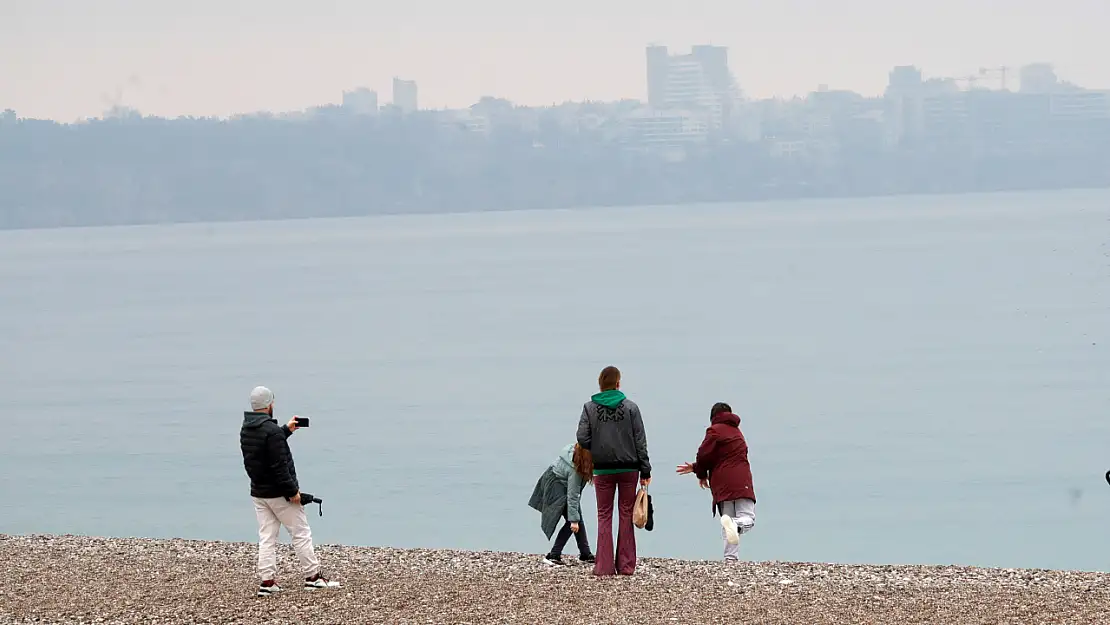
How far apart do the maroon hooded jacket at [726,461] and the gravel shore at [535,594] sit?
0.62 m

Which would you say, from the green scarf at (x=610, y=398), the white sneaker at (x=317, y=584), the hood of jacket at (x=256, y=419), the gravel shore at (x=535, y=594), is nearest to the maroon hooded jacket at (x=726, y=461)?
the gravel shore at (x=535, y=594)

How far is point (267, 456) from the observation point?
33.7 ft

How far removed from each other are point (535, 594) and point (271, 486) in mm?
1914

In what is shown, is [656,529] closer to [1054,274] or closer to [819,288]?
[819,288]

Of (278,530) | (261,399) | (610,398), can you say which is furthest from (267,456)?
(610,398)

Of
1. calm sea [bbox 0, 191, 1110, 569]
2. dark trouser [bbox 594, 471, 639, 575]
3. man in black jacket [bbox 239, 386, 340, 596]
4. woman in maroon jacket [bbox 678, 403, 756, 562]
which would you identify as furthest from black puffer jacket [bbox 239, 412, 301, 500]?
calm sea [bbox 0, 191, 1110, 569]

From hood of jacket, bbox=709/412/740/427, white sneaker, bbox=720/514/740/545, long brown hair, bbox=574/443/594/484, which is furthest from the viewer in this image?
white sneaker, bbox=720/514/740/545

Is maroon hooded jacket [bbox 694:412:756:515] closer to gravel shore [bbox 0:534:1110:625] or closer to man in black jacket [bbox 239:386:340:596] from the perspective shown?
gravel shore [bbox 0:534:1110:625]

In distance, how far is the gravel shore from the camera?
32.1ft

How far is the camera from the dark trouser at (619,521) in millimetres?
11070

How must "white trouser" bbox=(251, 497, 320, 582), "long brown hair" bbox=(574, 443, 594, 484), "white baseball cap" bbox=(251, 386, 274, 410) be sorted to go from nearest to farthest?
"white baseball cap" bbox=(251, 386, 274, 410) < "white trouser" bbox=(251, 497, 320, 582) < "long brown hair" bbox=(574, 443, 594, 484)

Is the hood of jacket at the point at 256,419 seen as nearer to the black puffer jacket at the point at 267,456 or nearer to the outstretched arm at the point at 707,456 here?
the black puffer jacket at the point at 267,456

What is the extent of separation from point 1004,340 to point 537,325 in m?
21.6

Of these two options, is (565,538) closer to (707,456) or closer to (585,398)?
(707,456)
